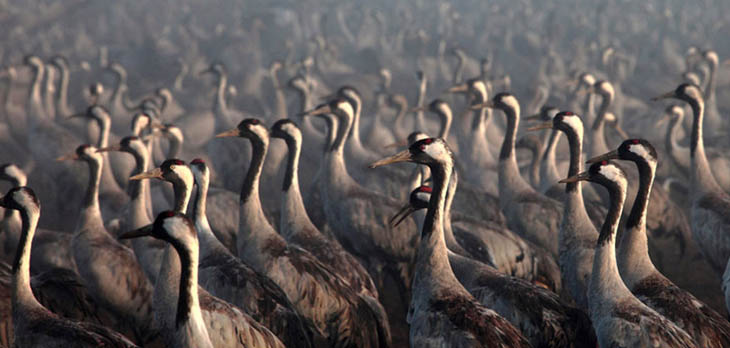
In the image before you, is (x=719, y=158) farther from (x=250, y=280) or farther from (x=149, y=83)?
(x=149, y=83)

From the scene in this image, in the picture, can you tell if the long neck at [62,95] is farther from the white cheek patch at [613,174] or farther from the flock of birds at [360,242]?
the white cheek patch at [613,174]

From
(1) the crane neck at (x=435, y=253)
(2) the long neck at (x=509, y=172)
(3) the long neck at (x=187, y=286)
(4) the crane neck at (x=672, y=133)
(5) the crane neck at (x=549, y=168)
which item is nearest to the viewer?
(3) the long neck at (x=187, y=286)

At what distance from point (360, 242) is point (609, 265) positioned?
13.5 ft

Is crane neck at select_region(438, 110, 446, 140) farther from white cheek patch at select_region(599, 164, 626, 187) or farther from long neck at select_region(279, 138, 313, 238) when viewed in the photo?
white cheek patch at select_region(599, 164, 626, 187)

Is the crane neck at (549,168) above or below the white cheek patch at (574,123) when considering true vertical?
below

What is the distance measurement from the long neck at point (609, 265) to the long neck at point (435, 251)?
1185 mm

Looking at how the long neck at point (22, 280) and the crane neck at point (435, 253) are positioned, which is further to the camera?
the crane neck at point (435, 253)

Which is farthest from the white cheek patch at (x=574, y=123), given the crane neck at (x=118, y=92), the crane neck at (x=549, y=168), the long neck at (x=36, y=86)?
the crane neck at (x=118, y=92)

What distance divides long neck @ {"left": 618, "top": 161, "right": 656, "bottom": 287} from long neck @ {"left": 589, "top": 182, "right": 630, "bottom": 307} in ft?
1.34

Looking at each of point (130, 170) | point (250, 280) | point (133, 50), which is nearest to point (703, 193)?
point (250, 280)

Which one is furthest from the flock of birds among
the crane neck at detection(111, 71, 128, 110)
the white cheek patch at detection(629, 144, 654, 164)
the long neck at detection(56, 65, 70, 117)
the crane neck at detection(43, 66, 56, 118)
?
the crane neck at detection(111, 71, 128, 110)

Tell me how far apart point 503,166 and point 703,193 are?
253 centimetres

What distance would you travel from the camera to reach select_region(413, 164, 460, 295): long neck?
7254 mm

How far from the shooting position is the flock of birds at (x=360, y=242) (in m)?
6.79
